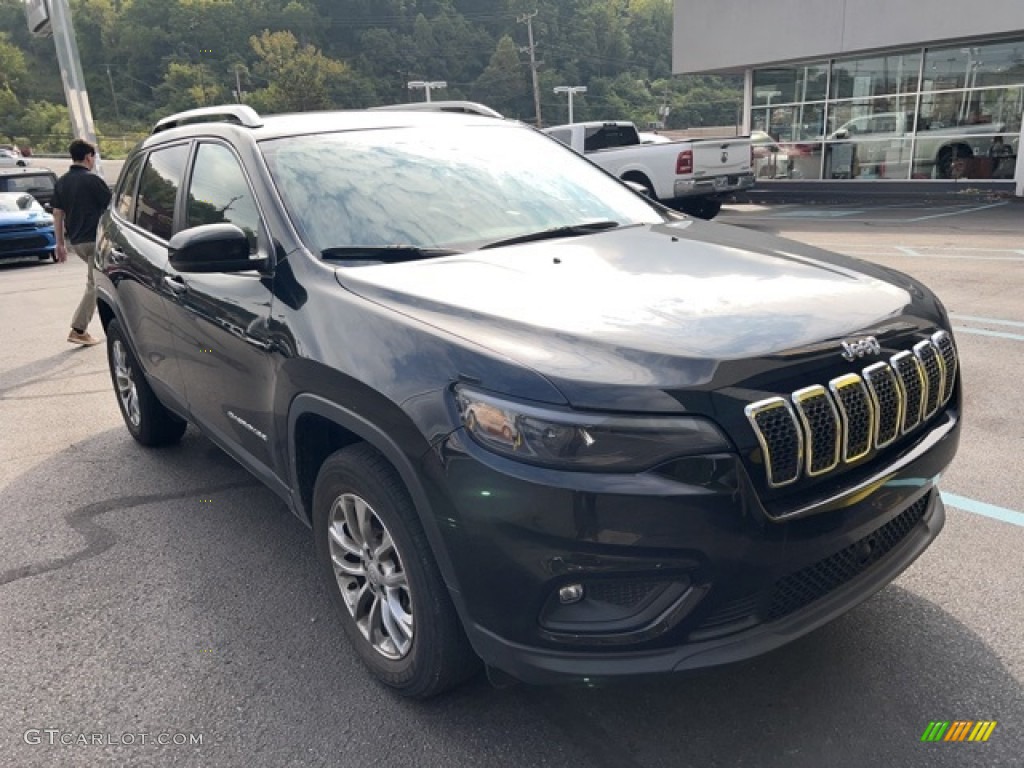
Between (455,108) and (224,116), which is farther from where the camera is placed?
(455,108)

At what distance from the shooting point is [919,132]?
18.6 meters

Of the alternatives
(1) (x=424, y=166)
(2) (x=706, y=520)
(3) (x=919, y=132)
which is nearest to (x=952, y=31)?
(3) (x=919, y=132)

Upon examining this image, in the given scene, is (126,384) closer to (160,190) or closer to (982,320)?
(160,190)

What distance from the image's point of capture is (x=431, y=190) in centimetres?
332

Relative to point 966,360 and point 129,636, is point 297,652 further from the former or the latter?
point 966,360

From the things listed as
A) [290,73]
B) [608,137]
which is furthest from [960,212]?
[290,73]

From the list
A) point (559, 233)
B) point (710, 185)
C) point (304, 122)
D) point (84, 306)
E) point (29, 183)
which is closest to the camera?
point (559, 233)

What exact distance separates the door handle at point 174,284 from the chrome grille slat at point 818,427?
2.70m

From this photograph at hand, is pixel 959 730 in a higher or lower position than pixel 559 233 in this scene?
lower

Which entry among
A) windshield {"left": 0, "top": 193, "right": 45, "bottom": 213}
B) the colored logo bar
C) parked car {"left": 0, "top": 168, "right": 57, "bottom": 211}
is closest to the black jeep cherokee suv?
the colored logo bar

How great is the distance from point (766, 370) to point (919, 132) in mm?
19408

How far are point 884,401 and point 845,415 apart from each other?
21cm

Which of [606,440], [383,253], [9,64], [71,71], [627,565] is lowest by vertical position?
[627,565]

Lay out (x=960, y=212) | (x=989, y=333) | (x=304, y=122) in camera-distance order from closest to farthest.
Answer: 1. (x=304, y=122)
2. (x=989, y=333)
3. (x=960, y=212)
